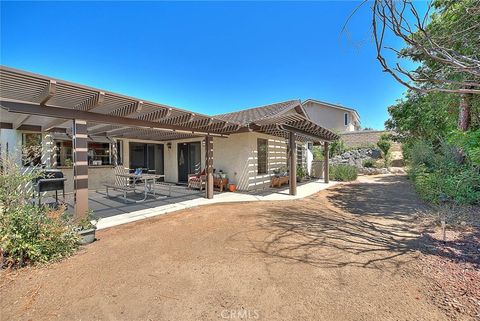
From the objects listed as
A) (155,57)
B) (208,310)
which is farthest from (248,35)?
(208,310)

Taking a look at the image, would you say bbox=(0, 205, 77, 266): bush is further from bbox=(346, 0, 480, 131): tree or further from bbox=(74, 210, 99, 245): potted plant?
bbox=(346, 0, 480, 131): tree

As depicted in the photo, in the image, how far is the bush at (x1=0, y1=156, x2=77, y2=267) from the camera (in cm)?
305

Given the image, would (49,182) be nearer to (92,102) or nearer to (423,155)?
(92,102)

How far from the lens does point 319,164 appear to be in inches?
609

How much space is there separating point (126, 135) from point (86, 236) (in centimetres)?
712

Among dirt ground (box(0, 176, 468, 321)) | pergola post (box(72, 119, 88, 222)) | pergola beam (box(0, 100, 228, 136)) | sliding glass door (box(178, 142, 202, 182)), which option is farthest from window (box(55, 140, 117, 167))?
dirt ground (box(0, 176, 468, 321))

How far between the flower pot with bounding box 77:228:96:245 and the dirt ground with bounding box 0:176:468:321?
0.14 m

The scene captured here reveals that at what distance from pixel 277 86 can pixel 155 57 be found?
947 cm

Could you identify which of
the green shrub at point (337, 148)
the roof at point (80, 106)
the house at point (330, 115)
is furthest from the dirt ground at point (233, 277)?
the house at point (330, 115)

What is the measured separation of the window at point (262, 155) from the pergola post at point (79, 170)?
6879mm

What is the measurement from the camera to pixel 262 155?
1041 cm

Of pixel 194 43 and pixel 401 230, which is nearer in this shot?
pixel 401 230

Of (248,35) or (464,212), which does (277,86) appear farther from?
(464,212)

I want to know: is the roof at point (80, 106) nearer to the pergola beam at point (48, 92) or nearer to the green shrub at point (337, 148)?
the pergola beam at point (48, 92)
